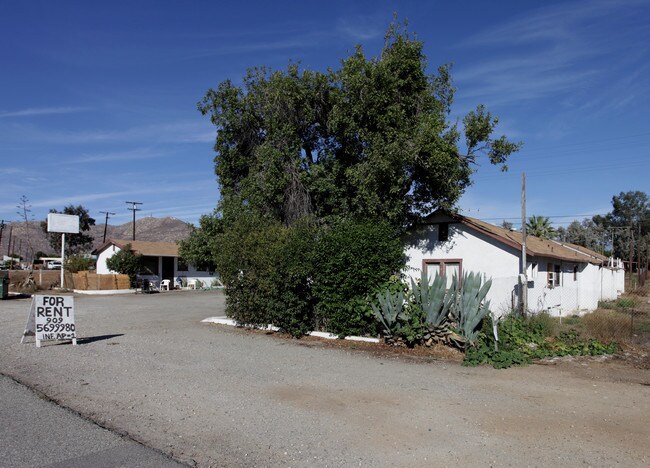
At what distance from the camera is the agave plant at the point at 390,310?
11.4 meters

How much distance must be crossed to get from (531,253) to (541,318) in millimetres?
3146

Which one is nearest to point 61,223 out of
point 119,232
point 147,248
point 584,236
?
point 147,248

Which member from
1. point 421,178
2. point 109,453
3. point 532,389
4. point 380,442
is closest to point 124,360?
point 109,453

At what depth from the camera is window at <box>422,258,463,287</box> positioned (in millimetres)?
16719

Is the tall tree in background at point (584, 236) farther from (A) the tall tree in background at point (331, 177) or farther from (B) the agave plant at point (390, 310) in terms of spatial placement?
(B) the agave plant at point (390, 310)

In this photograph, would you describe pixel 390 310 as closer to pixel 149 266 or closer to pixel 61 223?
pixel 149 266

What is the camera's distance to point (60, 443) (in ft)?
17.6

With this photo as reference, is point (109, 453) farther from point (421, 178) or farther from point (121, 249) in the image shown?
point (121, 249)

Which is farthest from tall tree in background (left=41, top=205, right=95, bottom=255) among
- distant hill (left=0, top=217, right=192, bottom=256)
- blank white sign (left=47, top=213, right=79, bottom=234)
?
distant hill (left=0, top=217, right=192, bottom=256)

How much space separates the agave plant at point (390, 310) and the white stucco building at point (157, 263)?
28.4 metres

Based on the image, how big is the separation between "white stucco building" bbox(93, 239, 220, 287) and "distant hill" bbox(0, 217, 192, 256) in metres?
85.8

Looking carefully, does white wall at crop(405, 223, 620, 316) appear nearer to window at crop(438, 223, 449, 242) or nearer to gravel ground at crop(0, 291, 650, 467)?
window at crop(438, 223, 449, 242)

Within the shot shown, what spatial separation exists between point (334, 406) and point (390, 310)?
480cm

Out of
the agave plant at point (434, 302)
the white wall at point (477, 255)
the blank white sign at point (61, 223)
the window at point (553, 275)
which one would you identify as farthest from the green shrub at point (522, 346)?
the blank white sign at point (61, 223)
